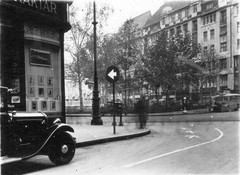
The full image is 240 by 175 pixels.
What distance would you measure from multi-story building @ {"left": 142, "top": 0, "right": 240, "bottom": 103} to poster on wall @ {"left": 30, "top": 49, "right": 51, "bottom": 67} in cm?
3065

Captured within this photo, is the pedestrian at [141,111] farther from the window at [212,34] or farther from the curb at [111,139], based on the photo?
the window at [212,34]

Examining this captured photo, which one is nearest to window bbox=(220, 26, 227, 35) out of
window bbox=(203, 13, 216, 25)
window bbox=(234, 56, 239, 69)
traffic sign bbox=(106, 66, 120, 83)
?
window bbox=(203, 13, 216, 25)

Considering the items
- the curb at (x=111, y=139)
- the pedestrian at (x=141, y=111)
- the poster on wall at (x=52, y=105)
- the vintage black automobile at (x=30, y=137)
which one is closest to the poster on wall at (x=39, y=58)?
the poster on wall at (x=52, y=105)

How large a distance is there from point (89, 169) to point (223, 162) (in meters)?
2.75

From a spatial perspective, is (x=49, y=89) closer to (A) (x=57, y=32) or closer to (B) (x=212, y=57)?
(A) (x=57, y=32)

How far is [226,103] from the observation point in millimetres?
33156

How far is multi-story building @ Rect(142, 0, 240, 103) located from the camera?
153ft

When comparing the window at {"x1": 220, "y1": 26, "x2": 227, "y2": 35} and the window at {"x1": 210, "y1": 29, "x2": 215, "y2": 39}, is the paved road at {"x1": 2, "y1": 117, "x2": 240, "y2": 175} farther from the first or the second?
the window at {"x1": 210, "y1": 29, "x2": 215, "y2": 39}

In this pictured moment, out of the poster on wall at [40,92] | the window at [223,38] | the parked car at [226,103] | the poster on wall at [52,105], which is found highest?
the window at [223,38]

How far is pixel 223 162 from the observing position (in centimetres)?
600

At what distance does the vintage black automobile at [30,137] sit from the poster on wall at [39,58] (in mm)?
5133

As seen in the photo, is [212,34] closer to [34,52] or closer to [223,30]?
[223,30]

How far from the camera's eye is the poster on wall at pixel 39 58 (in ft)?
37.2

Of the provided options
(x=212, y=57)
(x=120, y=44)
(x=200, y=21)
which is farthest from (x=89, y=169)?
(x=200, y=21)
